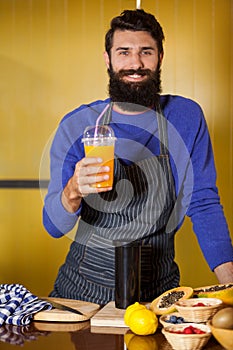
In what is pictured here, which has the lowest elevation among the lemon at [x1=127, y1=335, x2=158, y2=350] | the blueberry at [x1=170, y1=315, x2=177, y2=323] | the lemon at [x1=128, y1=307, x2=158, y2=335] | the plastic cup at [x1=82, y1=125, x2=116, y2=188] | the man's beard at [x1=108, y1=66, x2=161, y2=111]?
the lemon at [x1=127, y1=335, x2=158, y2=350]

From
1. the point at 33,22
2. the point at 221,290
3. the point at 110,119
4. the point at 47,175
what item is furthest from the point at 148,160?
the point at 33,22

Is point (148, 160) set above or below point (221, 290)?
above

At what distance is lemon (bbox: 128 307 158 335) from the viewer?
4.98ft

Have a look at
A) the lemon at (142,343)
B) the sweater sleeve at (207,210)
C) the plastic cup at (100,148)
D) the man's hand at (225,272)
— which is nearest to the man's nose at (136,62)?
the sweater sleeve at (207,210)

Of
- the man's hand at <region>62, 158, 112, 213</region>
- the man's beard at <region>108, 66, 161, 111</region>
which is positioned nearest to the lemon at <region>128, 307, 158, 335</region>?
the man's hand at <region>62, 158, 112, 213</region>

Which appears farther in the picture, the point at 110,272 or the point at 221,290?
the point at 110,272

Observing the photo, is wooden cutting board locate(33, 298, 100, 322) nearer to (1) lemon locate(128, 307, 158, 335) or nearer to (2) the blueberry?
(1) lemon locate(128, 307, 158, 335)

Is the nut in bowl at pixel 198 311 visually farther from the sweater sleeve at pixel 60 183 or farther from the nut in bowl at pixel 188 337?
the sweater sleeve at pixel 60 183

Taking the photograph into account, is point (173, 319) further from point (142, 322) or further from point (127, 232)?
point (127, 232)

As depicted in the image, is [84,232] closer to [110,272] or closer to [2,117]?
[110,272]

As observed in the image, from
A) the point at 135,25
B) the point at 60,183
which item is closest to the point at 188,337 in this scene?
the point at 60,183

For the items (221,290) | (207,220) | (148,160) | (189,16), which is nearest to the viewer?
(221,290)

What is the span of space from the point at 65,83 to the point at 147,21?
143cm

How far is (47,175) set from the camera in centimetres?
391
